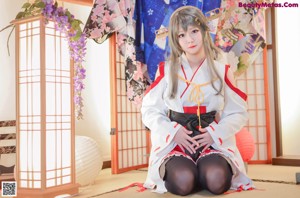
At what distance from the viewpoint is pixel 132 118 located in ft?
14.5

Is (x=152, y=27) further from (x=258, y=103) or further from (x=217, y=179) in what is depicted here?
(x=217, y=179)

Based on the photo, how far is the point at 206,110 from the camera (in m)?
2.47

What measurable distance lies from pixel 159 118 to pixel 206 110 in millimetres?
307

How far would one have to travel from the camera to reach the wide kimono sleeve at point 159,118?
2422mm

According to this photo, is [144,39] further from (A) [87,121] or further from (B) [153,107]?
(B) [153,107]

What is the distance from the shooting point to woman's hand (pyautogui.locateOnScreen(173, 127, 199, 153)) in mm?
2375

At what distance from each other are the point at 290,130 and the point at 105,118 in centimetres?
230

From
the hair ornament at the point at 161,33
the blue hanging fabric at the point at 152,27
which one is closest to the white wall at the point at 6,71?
the blue hanging fabric at the point at 152,27

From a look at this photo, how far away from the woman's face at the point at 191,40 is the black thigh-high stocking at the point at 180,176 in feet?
2.29

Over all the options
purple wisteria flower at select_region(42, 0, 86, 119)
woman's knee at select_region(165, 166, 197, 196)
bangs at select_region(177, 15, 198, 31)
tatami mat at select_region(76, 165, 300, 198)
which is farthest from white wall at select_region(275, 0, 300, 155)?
purple wisteria flower at select_region(42, 0, 86, 119)

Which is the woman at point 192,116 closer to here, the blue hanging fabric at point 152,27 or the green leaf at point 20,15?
the green leaf at point 20,15

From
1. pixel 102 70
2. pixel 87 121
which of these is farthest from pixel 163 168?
pixel 102 70

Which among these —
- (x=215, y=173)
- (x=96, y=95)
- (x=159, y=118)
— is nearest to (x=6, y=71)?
(x=96, y=95)

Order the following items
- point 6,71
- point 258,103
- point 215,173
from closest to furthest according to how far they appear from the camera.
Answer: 1. point 215,173
2. point 6,71
3. point 258,103
